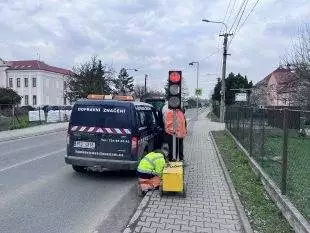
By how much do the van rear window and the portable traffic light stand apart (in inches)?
51.5

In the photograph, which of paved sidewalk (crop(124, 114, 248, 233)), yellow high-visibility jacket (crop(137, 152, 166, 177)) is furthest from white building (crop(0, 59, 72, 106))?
paved sidewalk (crop(124, 114, 248, 233))

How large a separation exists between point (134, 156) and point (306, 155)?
3836 millimetres

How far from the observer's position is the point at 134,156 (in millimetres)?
11297

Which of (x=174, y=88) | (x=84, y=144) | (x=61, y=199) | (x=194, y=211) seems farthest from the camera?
(x=84, y=144)

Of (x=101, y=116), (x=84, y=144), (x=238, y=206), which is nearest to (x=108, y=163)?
(x=84, y=144)

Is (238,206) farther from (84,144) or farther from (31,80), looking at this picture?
(31,80)

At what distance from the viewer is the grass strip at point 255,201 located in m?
7.11

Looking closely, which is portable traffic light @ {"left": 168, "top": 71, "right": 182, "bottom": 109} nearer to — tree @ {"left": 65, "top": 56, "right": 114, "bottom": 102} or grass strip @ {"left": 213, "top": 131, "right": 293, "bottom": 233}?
grass strip @ {"left": 213, "top": 131, "right": 293, "bottom": 233}

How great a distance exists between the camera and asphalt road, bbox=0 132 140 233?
7125 millimetres

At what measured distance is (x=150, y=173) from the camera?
31.8 feet

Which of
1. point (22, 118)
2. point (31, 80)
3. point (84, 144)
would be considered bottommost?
point (22, 118)

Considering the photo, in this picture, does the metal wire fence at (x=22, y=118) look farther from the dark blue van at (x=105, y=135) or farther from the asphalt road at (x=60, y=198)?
the dark blue van at (x=105, y=135)

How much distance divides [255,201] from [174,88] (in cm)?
307

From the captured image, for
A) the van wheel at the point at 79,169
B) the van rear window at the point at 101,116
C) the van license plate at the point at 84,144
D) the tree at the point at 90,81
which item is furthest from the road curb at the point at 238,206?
the tree at the point at 90,81
